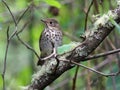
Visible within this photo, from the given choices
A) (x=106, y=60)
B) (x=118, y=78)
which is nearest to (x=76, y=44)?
(x=118, y=78)

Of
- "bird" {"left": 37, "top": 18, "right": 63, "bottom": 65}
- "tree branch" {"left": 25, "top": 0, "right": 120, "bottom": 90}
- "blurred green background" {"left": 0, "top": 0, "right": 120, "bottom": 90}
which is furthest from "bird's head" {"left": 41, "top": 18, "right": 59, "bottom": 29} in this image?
"tree branch" {"left": 25, "top": 0, "right": 120, "bottom": 90}

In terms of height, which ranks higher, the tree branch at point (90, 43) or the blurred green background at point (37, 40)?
the tree branch at point (90, 43)

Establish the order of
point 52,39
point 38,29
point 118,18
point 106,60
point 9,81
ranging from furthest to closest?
point 38,29 → point 9,81 → point 106,60 → point 52,39 → point 118,18

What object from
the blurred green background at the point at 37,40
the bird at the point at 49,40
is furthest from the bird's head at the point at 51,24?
the blurred green background at the point at 37,40

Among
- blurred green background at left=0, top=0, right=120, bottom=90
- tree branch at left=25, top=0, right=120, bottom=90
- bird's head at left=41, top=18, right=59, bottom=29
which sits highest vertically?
tree branch at left=25, top=0, right=120, bottom=90

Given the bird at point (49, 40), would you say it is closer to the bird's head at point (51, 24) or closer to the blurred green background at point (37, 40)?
the bird's head at point (51, 24)

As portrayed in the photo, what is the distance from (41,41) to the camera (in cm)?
384

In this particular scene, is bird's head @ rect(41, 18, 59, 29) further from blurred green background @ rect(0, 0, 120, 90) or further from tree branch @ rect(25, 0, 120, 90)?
tree branch @ rect(25, 0, 120, 90)

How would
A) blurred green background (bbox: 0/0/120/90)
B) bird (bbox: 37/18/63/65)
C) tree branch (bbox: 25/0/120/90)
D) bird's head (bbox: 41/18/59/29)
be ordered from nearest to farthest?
1. tree branch (bbox: 25/0/120/90)
2. bird (bbox: 37/18/63/65)
3. bird's head (bbox: 41/18/59/29)
4. blurred green background (bbox: 0/0/120/90)

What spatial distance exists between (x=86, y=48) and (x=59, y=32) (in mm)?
1036

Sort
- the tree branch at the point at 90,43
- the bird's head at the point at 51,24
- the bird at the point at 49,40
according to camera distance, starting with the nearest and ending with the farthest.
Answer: the tree branch at the point at 90,43, the bird at the point at 49,40, the bird's head at the point at 51,24

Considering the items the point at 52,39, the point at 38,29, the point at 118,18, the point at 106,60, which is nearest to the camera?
the point at 118,18

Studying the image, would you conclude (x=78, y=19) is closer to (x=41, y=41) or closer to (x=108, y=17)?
(x=41, y=41)


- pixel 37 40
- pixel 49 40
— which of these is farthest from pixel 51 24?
Answer: pixel 37 40
